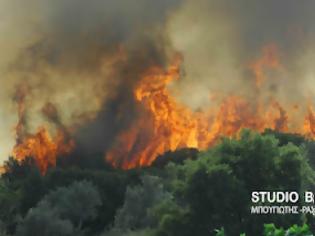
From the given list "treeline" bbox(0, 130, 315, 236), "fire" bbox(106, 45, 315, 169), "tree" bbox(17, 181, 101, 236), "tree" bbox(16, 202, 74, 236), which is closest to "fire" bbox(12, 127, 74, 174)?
"treeline" bbox(0, 130, 315, 236)

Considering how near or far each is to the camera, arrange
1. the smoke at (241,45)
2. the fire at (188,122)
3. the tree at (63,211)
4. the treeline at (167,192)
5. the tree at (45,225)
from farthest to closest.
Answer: the fire at (188,122)
the smoke at (241,45)
the tree at (63,211)
the tree at (45,225)
the treeline at (167,192)

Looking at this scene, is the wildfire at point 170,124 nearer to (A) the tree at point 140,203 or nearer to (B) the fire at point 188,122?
(B) the fire at point 188,122

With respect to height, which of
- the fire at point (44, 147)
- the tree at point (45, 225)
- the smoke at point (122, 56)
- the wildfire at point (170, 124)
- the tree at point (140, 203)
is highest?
the smoke at point (122, 56)

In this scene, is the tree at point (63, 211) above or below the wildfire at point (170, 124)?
below

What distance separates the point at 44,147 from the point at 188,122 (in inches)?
850

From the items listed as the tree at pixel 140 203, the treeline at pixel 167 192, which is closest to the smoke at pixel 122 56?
the treeline at pixel 167 192

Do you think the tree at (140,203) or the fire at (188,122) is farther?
the fire at (188,122)

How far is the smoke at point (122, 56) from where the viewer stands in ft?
316

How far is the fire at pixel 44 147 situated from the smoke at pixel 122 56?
5.77 ft

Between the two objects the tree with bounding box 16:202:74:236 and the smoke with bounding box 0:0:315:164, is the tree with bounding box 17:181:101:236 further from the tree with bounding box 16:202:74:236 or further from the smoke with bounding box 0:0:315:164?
the smoke with bounding box 0:0:315:164

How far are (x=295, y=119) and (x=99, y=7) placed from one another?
110ft

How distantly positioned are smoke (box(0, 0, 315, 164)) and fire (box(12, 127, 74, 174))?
1.76 m

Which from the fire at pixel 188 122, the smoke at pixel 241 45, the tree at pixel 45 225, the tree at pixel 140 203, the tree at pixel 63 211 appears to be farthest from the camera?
the fire at pixel 188 122

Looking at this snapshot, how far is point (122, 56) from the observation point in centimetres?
10431
